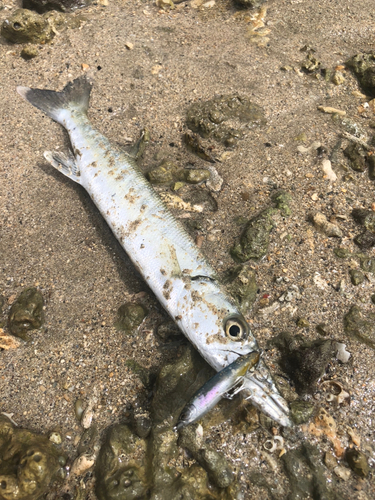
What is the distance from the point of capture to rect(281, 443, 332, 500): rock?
294 cm

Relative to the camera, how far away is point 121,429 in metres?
3.17

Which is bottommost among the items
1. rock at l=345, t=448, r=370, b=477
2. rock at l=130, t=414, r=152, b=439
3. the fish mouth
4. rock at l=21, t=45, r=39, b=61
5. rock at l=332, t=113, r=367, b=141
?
rock at l=130, t=414, r=152, b=439

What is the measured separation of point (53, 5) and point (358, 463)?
8.68 metres

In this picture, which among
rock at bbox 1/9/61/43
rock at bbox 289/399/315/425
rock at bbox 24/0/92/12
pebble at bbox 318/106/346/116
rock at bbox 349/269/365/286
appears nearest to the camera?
rock at bbox 289/399/315/425

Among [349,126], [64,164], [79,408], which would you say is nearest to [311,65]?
[349,126]

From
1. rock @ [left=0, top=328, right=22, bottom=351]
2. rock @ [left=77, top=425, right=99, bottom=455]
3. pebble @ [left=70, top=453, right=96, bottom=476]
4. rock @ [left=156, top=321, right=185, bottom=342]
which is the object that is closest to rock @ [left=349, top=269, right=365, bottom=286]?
rock @ [left=156, top=321, right=185, bottom=342]

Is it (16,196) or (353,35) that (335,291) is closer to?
(16,196)

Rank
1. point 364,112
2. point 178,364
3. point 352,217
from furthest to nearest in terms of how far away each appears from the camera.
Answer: point 364,112 < point 352,217 < point 178,364

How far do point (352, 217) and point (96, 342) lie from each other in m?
3.77

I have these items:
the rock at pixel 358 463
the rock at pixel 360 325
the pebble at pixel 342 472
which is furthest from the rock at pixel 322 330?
the pebble at pixel 342 472

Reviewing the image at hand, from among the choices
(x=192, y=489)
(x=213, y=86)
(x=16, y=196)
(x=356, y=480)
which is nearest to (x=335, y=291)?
(x=356, y=480)

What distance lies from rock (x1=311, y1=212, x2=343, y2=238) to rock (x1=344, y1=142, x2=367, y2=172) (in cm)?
112

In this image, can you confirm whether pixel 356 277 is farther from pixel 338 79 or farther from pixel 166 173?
pixel 338 79

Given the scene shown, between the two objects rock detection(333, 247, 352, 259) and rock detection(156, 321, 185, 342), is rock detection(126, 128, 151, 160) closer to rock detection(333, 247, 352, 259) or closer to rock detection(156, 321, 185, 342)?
rock detection(156, 321, 185, 342)
